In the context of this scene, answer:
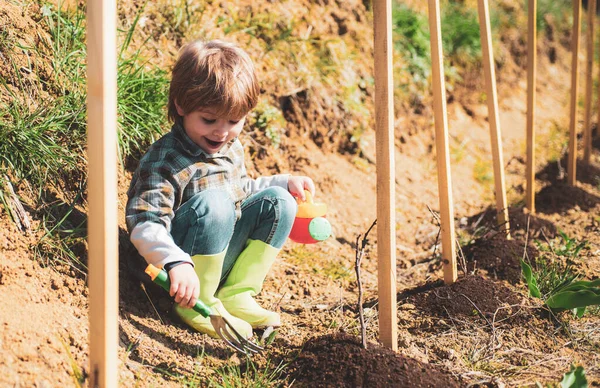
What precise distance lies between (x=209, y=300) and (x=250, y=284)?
0.22m

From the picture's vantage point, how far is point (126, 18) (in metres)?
3.22

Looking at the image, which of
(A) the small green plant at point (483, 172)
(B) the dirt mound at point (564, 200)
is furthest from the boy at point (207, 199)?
(A) the small green plant at point (483, 172)

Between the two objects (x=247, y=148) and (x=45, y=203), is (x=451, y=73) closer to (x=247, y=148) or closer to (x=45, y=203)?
(x=247, y=148)

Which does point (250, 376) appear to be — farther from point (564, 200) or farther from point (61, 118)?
point (564, 200)

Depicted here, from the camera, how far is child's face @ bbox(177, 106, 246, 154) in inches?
90.0

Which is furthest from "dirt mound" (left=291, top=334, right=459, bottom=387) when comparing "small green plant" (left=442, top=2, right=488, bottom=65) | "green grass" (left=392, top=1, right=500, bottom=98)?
"small green plant" (left=442, top=2, right=488, bottom=65)

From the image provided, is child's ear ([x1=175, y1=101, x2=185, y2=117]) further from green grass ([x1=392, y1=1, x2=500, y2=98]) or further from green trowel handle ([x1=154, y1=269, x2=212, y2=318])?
green grass ([x1=392, y1=1, x2=500, y2=98])

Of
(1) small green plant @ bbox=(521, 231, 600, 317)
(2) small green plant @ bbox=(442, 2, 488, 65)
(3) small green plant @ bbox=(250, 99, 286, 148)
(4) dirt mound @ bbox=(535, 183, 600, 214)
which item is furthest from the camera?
(2) small green plant @ bbox=(442, 2, 488, 65)

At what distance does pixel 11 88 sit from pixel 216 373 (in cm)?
132

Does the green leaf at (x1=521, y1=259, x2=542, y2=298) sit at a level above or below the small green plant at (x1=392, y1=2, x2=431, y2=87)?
below

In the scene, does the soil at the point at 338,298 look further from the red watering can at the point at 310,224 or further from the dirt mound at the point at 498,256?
the red watering can at the point at 310,224

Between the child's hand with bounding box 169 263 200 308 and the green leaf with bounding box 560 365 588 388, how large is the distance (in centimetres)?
113

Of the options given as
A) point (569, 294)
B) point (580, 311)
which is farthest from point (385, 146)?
point (580, 311)

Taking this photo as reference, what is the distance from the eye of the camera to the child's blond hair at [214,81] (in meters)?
2.25
